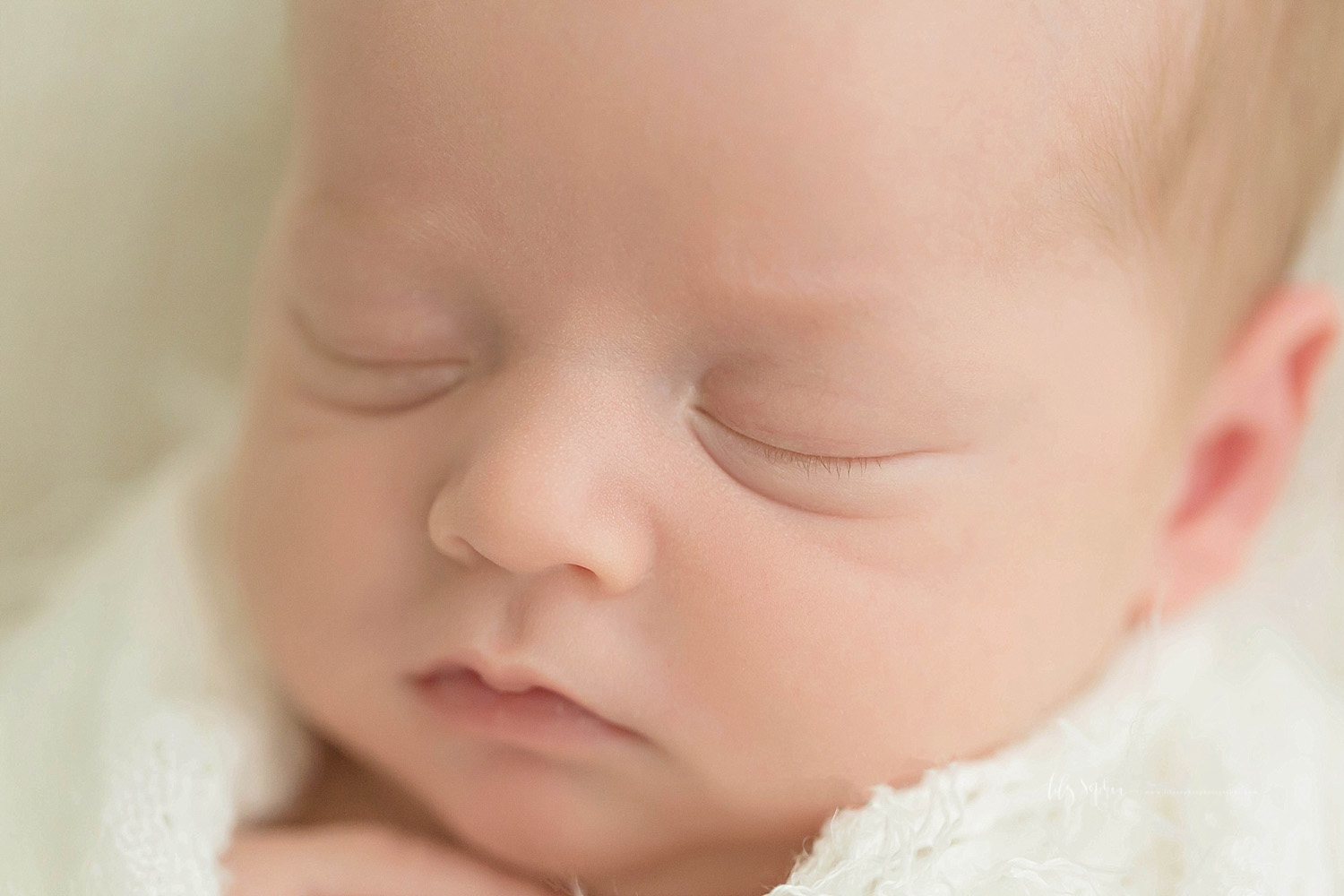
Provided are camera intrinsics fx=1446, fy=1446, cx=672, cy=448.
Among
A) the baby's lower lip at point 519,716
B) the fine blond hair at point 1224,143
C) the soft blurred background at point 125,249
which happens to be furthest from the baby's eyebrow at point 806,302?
the soft blurred background at point 125,249

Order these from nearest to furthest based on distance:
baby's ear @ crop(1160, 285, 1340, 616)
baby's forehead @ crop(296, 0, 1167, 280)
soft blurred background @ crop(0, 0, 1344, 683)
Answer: baby's forehead @ crop(296, 0, 1167, 280)
baby's ear @ crop(1160, 285, 1340, 616)
soft blurred background @ crop(0, 0, 1344, 683)

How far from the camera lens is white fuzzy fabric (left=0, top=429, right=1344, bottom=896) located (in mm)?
983

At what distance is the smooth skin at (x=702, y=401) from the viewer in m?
0.86

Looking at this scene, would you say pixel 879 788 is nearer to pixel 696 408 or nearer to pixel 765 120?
pixel 696 408

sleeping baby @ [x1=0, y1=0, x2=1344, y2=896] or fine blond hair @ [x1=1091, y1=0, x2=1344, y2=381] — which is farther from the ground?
fine blond hair @ [x1=1091, y1=0, x2=1344, y2=381]

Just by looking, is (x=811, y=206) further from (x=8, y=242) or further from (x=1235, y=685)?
(x=8, y=242)

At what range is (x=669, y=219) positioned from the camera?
0.87 meters

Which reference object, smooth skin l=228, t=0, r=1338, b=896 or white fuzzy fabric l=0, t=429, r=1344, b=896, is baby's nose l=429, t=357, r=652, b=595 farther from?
white fuzzy fabric l=0, t=429, r=1344, b=896

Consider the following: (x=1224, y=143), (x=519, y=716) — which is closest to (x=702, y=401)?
(x=519, y=716)

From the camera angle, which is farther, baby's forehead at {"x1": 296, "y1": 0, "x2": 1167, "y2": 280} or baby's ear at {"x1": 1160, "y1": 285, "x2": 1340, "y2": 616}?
baby's ear at {"x1": 1160, "y1": 285, "x2": 1340, "y2": 616}

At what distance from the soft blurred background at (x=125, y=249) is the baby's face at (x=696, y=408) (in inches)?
15.2

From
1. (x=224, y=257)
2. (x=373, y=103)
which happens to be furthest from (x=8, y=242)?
(x=373, y=103)

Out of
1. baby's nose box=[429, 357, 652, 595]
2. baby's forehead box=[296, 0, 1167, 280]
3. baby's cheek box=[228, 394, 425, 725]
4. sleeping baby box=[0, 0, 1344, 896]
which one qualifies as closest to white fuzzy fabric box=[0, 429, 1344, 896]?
sleeping baby box=[0, 0, 1344, 896]

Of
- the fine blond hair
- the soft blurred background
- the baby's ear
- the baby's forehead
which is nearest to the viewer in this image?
the baby's forehead
